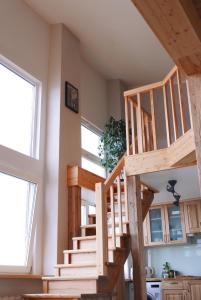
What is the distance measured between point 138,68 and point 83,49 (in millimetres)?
1324

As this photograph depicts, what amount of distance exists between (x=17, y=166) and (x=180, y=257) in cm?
425

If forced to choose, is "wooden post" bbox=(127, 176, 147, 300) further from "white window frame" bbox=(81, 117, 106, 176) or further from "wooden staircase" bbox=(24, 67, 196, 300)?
"white window frame" bbox=(81, 117, 106, 176)

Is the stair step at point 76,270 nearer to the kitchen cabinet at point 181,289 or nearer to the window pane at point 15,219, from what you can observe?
the window pane at point 15,219

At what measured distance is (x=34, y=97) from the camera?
5.58m

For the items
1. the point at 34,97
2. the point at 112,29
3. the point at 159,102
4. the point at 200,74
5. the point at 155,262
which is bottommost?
the point at 155,262

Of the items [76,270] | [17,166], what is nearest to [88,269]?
[76,270]

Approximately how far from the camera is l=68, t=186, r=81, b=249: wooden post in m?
5.17

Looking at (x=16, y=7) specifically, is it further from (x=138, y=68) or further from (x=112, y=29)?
(x=138, y=68)

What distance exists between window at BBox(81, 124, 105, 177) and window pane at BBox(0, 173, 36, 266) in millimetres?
1850

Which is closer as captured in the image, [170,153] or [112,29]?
[170,153]

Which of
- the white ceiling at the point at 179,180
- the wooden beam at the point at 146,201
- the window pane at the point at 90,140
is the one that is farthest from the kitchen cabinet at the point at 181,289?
the window pane at the point at 90,140

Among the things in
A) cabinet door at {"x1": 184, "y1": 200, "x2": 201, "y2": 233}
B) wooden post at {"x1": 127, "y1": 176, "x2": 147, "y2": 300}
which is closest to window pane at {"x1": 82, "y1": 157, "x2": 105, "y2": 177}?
wooden post at {"x1": 127, "y1": 176, "x2": 147, "y2": 300}

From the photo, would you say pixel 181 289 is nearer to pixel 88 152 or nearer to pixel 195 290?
pixel 195 290

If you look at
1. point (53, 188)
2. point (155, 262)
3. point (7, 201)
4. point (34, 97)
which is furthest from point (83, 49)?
point (155, 262)
